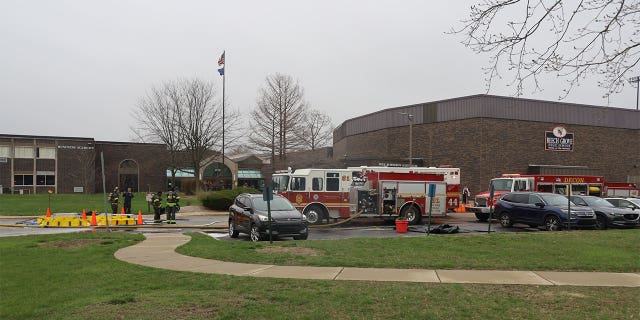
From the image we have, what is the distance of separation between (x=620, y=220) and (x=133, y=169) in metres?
59.7

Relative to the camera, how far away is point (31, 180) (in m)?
64.4

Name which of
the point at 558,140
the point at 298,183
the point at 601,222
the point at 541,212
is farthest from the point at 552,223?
the point at 558,140

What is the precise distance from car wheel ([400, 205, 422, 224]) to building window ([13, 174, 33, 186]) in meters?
56.3

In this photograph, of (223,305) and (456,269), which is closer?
(223,305)

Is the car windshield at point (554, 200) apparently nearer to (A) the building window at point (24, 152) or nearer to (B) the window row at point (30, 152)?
(B) the window row at point (30, 152)

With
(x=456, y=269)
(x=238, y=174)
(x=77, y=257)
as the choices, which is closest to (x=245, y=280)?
(x=456, y=269)

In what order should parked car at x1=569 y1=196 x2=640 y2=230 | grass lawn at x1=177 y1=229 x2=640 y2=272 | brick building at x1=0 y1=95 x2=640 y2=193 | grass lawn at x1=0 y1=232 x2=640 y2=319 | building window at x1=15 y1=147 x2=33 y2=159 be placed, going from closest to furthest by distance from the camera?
grass lawn at x1=0 y1=232 x2=640 y2=319, grass lawn at x1=177 y1=229 x2=640 y2=272, parked car at x1=569 y1=196 x2=640 y2=230, brick building at x1=0 y1=95 x2=640 y2=193, building window at x1=15 y1=147 x2=33 y2=159

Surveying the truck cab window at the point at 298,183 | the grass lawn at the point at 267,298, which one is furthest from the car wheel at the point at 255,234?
the truck cab window at the point at 298,183

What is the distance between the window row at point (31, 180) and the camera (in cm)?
6375

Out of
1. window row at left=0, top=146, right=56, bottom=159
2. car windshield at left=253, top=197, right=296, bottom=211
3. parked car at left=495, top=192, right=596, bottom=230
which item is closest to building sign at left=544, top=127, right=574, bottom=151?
parked car at left=495, top=192, right=596, bottom=230

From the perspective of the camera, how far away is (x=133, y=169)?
68625 millimetres

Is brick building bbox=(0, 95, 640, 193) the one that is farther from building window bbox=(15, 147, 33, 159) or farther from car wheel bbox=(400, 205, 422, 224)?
car wheel bbox=(400, 205, 422, 224)

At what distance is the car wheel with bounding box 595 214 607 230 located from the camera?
21.0 m

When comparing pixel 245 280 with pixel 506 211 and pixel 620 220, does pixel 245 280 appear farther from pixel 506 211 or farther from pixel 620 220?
pixel 620 220
